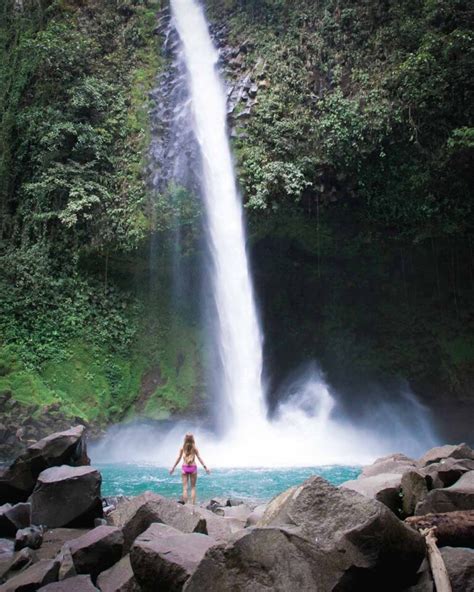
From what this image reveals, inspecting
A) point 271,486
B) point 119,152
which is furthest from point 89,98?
point 271,486

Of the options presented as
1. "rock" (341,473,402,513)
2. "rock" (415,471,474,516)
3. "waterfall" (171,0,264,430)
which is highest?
"waterfall" (171,0,264,430)

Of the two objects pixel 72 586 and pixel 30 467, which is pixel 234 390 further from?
pixel 72 586

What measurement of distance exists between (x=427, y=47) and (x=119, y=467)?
13.5m

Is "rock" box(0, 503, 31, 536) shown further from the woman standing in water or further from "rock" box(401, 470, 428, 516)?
"rock" box(401, 470, 428, 516)

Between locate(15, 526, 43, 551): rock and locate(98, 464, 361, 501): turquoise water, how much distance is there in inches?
134

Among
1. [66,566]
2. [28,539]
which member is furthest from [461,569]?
[28,539]

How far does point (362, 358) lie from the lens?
711 inches

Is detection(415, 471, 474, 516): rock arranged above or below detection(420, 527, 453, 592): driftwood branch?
above

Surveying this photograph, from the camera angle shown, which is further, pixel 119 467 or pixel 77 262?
pixel 77 262

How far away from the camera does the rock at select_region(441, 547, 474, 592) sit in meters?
3.10

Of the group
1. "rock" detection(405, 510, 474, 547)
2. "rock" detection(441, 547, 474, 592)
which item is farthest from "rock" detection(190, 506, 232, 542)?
"rock" detection(441, 547, 474, 592)

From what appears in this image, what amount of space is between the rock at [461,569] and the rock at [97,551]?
253 cm

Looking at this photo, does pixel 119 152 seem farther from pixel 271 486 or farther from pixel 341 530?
pixel 341 530

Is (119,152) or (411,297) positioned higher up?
(119,152)
